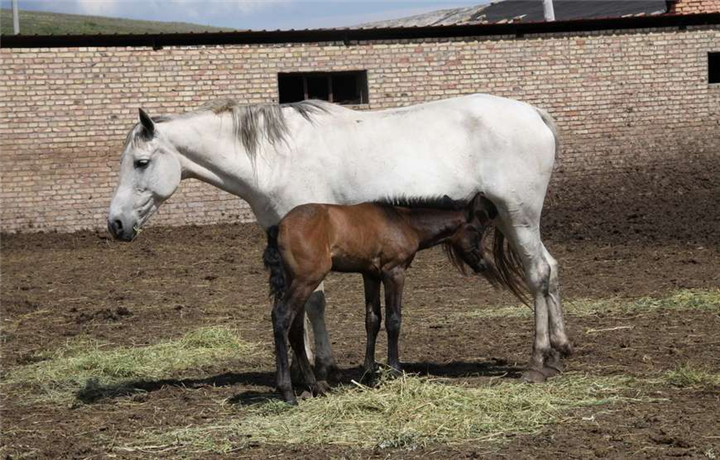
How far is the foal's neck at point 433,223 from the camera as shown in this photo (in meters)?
7.03

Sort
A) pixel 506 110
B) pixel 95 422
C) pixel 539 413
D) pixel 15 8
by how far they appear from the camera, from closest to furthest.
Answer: pixel 539 413, pixel 95 422, pixel 506 110, pixel 15 8

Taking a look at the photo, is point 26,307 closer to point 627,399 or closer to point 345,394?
point 345,394

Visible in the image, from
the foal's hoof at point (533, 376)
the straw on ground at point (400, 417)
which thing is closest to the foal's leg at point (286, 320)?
the straw on ground at point (400, 417)

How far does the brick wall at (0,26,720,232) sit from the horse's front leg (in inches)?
407

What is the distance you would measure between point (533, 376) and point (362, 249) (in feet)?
5.15

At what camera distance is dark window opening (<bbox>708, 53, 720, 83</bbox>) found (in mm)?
20734

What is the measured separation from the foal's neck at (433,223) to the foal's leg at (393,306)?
0.31m

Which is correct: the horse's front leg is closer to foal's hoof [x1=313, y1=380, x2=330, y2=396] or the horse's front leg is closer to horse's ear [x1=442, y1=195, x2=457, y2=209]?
foal's hoof [x1=313, y1=380, x2=330, y2=396]

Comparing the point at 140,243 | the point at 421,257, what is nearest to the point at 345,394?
the point at 421,257

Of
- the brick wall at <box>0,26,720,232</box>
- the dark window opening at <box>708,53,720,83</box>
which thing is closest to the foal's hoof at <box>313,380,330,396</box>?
the brick wall at <box>0,26,720,232</box>

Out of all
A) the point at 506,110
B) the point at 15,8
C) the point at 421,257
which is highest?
the point at 15,8

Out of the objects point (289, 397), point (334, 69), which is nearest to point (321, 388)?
point (289, 397)

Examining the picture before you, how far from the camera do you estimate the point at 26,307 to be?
37.8ft

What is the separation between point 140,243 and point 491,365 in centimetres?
929
